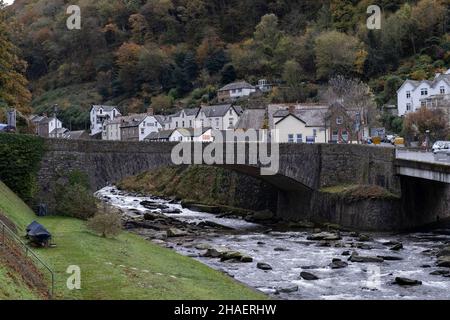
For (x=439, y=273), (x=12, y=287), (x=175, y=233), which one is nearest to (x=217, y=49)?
(x=175, y=233)

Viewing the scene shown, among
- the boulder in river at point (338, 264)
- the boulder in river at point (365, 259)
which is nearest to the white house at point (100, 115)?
the boulder in river at point (365, 259)

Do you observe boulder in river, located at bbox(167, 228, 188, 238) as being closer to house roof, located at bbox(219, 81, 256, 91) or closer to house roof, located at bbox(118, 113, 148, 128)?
house roof, located at bbox(118, 113, 148, 128)

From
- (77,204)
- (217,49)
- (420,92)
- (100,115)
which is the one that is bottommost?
(77,204)

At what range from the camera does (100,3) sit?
627 feet

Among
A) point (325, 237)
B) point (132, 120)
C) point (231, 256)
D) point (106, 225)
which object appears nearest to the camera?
point (106, 225)

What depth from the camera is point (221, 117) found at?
114938 millimetres

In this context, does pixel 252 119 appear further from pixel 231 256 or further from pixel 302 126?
pixel 231 256

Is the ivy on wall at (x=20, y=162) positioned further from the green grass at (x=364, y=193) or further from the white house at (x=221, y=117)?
the white house at (x=221, y=117)

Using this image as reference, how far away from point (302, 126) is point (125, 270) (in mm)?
61633

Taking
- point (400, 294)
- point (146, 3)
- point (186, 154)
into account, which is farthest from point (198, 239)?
point (146, 3)

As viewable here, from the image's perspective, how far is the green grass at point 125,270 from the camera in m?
24.3
